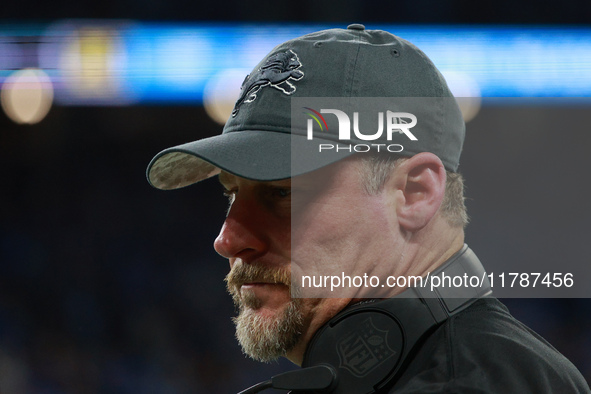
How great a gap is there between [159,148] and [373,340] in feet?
11.2

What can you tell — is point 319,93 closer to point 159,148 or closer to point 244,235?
point 244,235

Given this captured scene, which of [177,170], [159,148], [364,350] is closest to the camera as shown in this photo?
[364,350]

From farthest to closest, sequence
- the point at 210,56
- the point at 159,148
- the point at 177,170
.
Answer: the point at 159,148 → the point at 210,56 → the point at 177,170

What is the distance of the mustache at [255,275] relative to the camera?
2.58 feet

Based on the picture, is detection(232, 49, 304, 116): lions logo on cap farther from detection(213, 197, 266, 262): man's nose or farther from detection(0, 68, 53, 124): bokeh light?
detection(0, 68, 53, 124): bokeh light

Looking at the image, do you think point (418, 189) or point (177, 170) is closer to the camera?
point (418, 189)

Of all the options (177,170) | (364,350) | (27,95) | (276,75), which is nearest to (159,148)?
(27,95)

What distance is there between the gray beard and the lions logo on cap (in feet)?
0.80

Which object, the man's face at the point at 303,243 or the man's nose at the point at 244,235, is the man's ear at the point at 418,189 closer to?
the man's face at the point at 303,243

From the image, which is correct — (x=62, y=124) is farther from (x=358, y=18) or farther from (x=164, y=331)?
(x=358, y=18)

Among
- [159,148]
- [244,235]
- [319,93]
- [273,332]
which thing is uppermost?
[319,93]

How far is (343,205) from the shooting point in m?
0.78

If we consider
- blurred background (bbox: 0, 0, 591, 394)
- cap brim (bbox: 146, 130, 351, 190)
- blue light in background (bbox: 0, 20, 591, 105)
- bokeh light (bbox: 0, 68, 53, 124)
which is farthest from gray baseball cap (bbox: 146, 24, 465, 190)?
bokeh light (bbox: 0, 68, 53, 124)

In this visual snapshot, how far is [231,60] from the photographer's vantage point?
327 cm
